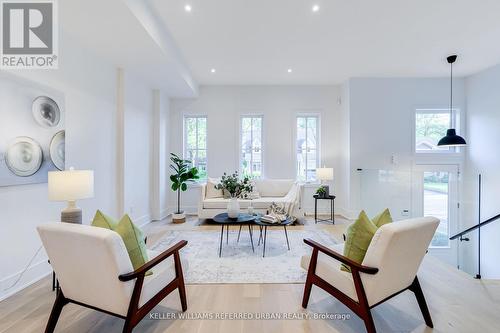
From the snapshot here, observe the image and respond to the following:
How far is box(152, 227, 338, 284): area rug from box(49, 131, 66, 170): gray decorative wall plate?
1663mm

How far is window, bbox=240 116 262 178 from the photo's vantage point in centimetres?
567

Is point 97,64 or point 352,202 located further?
point 352,202

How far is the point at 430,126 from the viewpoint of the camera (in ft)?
16.6

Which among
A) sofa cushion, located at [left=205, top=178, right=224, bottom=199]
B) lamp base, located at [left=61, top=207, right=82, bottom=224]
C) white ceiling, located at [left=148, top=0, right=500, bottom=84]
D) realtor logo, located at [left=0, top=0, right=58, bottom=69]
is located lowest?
sofa cushion, located at [left=205, top=178, right=224, bottom=199]

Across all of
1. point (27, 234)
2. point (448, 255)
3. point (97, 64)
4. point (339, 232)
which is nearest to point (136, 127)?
point (97, 64)

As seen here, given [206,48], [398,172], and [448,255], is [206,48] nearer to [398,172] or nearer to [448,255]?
[398,172]

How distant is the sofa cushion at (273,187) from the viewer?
517 centimetres

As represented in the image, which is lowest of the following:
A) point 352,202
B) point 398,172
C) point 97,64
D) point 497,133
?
point 352,202

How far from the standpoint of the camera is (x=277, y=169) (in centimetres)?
558

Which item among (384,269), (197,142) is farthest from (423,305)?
(197,142)

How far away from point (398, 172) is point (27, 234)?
6038mm

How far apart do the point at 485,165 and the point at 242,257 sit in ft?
16.5

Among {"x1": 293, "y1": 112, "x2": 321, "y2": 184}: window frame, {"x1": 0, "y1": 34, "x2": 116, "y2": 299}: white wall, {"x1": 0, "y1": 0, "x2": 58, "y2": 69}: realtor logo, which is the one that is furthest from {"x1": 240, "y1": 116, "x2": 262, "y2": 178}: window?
{"x1": 0, "y1": 0, "x2": 58, "y2": 69}: realtor logo

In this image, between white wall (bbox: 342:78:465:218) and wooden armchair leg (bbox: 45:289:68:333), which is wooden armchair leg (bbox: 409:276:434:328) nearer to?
wooden armchair leg (bbox: 45:289:68:333)
